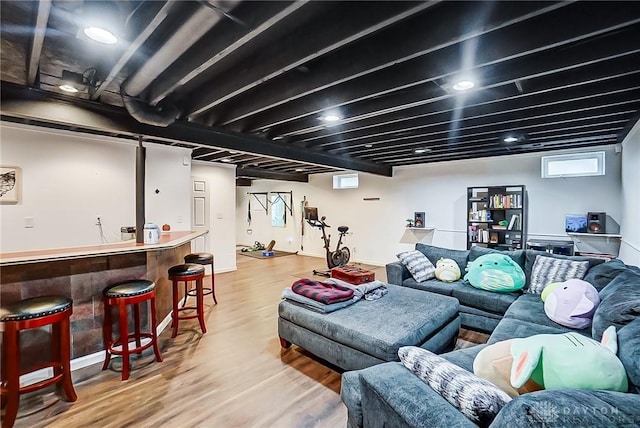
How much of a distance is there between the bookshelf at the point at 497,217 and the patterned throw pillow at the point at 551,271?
2.31 meters

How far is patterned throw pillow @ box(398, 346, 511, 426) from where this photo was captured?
1.03 meters

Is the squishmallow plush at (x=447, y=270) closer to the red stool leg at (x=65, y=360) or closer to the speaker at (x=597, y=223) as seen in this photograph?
the speaker at (x=597, y=223)

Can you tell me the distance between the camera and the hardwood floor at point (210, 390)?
2045 mm

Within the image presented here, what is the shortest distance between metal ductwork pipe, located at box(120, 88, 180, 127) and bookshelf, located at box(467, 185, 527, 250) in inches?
211

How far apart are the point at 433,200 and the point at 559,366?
19.2 feet

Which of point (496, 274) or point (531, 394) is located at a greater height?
point (531, 394)

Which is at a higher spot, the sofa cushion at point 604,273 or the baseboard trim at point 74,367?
the sofa cushion at point 604,273

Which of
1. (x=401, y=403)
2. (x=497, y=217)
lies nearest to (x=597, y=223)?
(x=497, y=217)

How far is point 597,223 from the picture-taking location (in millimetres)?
4812

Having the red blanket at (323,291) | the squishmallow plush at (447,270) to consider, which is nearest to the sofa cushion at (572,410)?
the red blanket at (323,291)

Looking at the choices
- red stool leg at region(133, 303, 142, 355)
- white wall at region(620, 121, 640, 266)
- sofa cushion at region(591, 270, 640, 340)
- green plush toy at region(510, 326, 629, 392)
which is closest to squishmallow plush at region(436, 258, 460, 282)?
A: sofa cushion at region(591, 270, 640, 340)

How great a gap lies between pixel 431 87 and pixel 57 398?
149 inches

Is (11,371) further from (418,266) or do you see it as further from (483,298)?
(483,298)

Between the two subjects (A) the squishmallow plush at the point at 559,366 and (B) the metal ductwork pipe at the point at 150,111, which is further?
(B) the metal ductwork pipe at the point at 150,111
